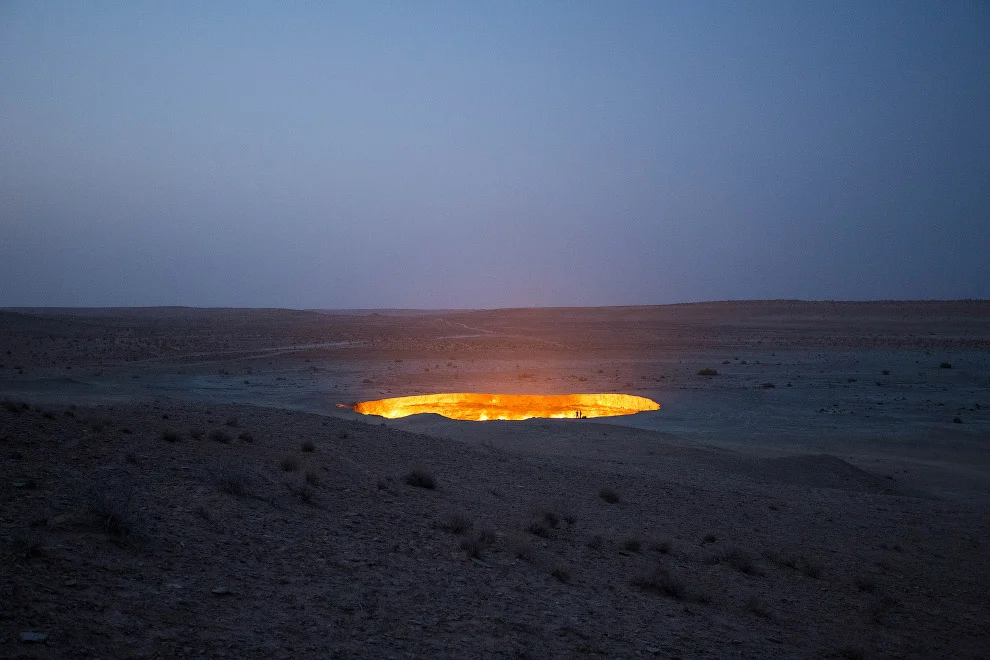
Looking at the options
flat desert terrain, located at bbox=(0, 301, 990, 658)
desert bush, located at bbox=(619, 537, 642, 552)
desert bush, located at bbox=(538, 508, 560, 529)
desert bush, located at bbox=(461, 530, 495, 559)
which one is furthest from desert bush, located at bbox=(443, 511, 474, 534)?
desert bush, located at bbox=(619, 537, 642, 552)

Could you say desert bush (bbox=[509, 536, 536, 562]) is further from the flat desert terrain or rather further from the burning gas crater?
the burning gas crater

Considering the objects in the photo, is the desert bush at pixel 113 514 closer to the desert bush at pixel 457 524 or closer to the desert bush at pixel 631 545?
the desert bush at pixel 457 524

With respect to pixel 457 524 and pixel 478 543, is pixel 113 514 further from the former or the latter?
pixel 457 524

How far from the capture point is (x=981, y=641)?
7.87 meters

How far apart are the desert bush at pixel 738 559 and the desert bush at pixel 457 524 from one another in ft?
11.4

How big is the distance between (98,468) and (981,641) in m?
10.5

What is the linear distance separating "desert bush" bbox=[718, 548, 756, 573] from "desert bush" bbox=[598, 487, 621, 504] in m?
2.53

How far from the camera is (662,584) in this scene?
307 inches

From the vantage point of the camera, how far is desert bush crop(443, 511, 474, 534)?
8.59m

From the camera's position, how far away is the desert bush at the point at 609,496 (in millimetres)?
11766

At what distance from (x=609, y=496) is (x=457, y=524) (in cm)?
400

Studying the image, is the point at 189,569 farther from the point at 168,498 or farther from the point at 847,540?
the point at 847,540

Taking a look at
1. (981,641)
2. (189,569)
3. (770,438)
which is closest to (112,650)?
(189,569)

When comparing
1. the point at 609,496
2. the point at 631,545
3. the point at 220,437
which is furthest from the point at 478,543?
the point at 220,437
